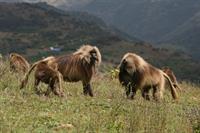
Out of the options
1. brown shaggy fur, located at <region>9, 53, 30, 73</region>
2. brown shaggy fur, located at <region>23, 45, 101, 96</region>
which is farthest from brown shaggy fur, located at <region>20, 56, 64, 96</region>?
brown shaggy fur, located at <region>9, 53, 30, 73</region>

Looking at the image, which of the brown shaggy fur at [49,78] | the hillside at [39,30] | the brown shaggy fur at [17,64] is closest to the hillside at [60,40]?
the hillside at [39,30]

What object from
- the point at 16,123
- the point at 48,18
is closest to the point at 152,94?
the point at 16,123

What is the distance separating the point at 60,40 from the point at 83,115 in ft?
293

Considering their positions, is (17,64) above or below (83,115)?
above

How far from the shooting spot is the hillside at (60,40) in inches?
3255

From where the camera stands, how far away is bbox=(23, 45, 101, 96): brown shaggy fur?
13.5 m

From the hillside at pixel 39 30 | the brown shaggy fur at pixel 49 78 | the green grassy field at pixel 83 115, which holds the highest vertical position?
the hillside at pixel 39 30

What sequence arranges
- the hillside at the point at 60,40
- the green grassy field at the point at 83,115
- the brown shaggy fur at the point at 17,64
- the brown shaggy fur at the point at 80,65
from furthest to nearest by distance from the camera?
the hillside at the point at 60,40, the brown shaggy fur at the point at 17,64, the brown shaggy fur at the point at 80,65, the green grassy field at the point at 83,115

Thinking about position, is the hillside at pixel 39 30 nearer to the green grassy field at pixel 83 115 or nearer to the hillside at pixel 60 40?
the hillside at pixel 60 40

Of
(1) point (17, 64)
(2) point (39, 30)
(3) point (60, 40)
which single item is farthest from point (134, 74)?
(2) point (39, 30)

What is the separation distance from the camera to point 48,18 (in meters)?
120

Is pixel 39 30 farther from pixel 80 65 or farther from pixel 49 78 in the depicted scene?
pixel 49 78

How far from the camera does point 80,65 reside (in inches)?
536

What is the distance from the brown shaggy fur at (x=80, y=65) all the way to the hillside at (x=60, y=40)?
56.7 meters
